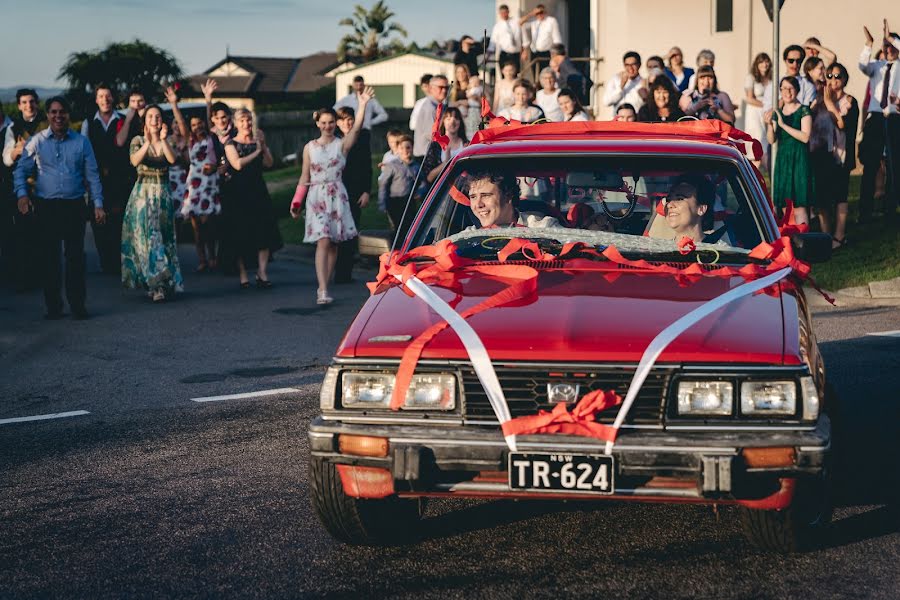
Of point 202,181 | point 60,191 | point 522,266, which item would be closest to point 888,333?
point 522,266

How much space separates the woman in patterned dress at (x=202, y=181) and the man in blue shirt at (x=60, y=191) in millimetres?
3122

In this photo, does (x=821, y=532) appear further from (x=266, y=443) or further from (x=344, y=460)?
(x=266, y=443)

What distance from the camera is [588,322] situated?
4.93 meters

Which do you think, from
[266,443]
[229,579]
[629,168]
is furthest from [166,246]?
[229,579]

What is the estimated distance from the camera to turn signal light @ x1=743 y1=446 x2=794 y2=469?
4645mm

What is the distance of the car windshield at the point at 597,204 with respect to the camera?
6.07 metres

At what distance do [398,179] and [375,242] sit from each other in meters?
8.89

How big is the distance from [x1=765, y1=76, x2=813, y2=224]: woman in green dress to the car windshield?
28.6 feet

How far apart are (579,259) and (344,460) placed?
58.9 inches

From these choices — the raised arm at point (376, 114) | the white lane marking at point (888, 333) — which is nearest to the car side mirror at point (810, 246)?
the white lane marking at point (888, 333)

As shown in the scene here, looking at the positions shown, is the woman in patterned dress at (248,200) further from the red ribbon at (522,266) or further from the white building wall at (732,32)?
the white building wall at (732,32)

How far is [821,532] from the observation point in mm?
5238

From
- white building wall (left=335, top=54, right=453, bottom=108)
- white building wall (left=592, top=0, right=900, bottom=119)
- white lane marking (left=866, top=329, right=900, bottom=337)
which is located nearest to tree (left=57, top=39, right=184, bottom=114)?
white building wall (left=335, top=54, right=453, bottom=108)

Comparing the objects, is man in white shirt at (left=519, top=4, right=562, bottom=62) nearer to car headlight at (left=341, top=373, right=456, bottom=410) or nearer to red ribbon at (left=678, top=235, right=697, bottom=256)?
red ribbon at (left=678, top=235, right=697, bottom=256)
